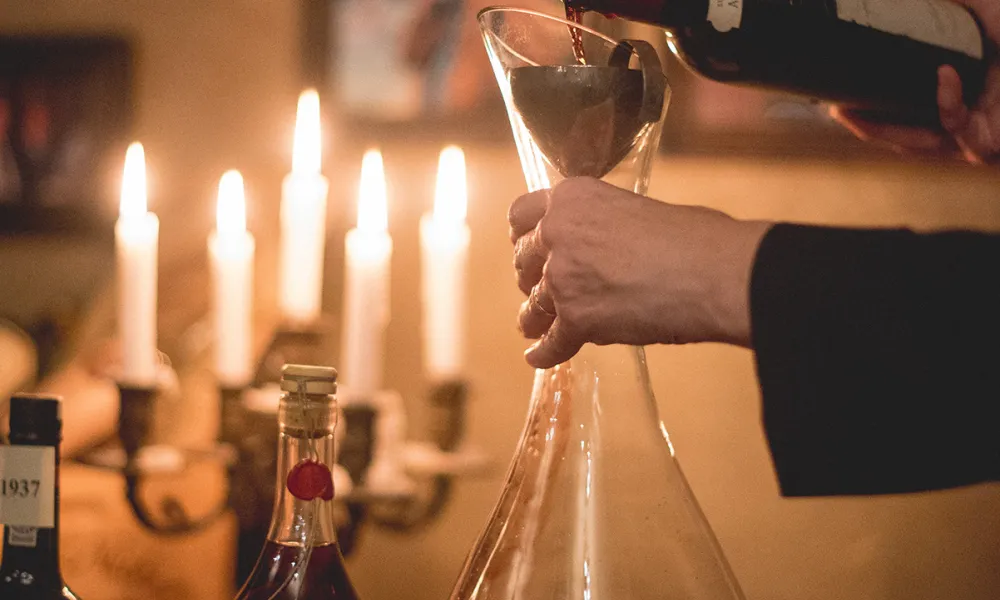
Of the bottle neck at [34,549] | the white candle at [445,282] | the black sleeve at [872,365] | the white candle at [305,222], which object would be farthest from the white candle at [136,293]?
the black sleeve at [872,365]

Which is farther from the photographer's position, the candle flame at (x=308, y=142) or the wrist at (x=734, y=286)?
the candle flame at (x=308, y=142)

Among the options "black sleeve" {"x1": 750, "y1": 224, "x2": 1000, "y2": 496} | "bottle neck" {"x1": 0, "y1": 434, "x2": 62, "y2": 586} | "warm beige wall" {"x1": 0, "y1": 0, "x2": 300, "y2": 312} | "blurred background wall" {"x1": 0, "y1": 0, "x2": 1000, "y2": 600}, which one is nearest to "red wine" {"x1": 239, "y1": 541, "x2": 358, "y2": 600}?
"bottle neck" {"x1": 0, "y1": 434, "x2": 62, "y2": 586}

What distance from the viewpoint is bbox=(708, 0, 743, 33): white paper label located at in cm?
59

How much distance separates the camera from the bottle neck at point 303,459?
20.5 inches

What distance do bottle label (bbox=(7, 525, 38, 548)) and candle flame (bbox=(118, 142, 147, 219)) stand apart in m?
0.48

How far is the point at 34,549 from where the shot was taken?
1.82 ft

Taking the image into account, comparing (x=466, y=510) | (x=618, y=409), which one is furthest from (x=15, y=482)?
(x=466, y=510)

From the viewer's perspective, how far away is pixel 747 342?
47 centimetres

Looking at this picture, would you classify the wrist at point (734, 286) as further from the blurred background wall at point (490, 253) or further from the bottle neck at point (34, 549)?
the blurred background wall at point (490, 253)

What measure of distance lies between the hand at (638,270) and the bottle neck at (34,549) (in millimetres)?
281

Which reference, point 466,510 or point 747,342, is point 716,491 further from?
point 747,342

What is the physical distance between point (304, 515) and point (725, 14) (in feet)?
1.24

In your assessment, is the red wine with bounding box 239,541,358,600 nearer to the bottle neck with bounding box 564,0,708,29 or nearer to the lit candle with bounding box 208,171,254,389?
the bottle neck with bounding box 564,0,708,29

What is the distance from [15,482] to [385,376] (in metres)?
1.09
